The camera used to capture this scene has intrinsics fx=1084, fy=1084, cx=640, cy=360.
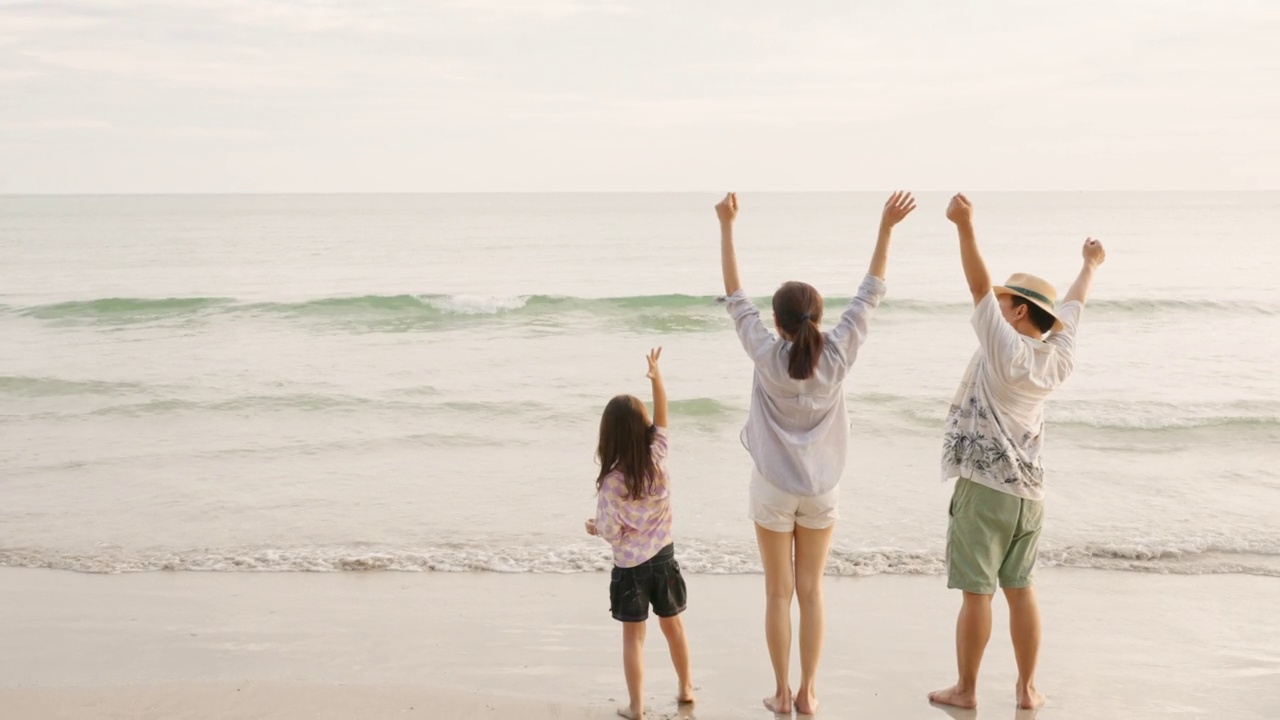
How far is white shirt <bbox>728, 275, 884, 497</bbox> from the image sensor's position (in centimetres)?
385

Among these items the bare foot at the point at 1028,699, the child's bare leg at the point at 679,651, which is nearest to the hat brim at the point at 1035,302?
the bare foot at the point at 1028,699

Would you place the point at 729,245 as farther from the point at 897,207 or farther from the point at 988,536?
the point at 988,536

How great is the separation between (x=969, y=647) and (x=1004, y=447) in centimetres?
88

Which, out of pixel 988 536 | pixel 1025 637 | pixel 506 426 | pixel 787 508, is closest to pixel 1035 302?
pixel 988 536

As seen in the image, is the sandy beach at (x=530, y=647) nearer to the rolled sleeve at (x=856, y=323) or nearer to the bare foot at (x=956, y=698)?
the bare foot at (x=956, y=698)

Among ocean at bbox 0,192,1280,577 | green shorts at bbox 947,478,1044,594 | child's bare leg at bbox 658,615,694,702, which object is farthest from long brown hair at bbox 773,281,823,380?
ocean at bbox 0,192,1280,577

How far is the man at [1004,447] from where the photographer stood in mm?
3869

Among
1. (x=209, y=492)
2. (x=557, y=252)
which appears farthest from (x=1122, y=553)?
(x=557, y=252)

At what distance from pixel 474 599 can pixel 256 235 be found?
56.9 m

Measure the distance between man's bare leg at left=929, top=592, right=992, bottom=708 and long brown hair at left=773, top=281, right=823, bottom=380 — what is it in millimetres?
1149

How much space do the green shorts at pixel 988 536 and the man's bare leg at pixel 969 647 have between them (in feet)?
0.30

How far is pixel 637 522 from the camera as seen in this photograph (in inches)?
162

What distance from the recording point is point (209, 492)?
340 inches

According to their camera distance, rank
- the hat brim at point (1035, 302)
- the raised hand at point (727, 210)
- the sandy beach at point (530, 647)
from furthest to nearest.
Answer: the sandy beach at point (530, 647)
the raised hand at point (727, 210)
the hat brim at point (1035, 302)
